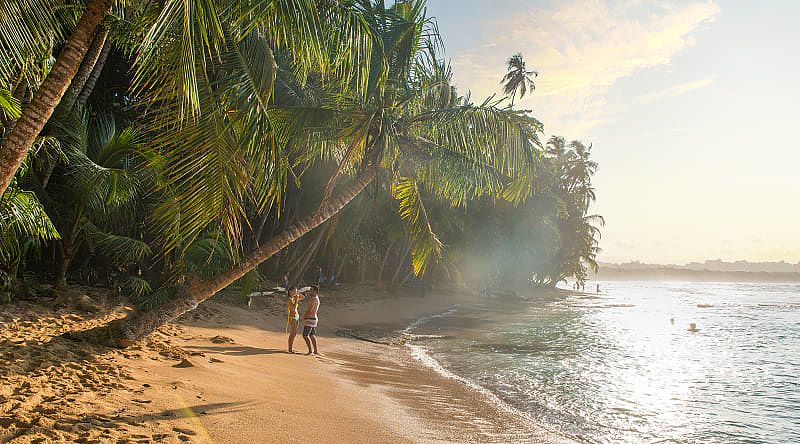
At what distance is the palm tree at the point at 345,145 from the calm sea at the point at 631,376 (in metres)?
3.65

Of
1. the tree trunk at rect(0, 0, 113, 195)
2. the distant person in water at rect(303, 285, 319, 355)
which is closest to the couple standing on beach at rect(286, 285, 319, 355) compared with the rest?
the distant person in water at rect(303, 285, 319, 355)

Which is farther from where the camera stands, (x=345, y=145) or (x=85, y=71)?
(x=345, y=145)

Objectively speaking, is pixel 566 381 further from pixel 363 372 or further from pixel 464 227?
pixel 464 227

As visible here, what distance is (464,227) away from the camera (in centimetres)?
3186

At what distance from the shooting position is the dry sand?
4.27 m

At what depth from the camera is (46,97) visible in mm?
3947

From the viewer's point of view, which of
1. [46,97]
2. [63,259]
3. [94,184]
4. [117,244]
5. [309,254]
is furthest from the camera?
[309,254]

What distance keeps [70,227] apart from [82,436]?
7.38 m

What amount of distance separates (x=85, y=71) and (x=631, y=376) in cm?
1291

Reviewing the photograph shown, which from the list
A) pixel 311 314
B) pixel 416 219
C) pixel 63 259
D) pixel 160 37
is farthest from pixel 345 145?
pixel 160 37

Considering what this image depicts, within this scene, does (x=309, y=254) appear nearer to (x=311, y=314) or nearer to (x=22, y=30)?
(x=311, y=314)

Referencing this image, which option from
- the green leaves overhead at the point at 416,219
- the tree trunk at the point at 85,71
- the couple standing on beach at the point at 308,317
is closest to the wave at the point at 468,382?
the green leaves overhead at the point at 416,219

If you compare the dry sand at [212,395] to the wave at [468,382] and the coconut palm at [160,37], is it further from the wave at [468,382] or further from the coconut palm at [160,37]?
the coconut palm at [160,37]

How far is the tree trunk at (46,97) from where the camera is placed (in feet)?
12.7
